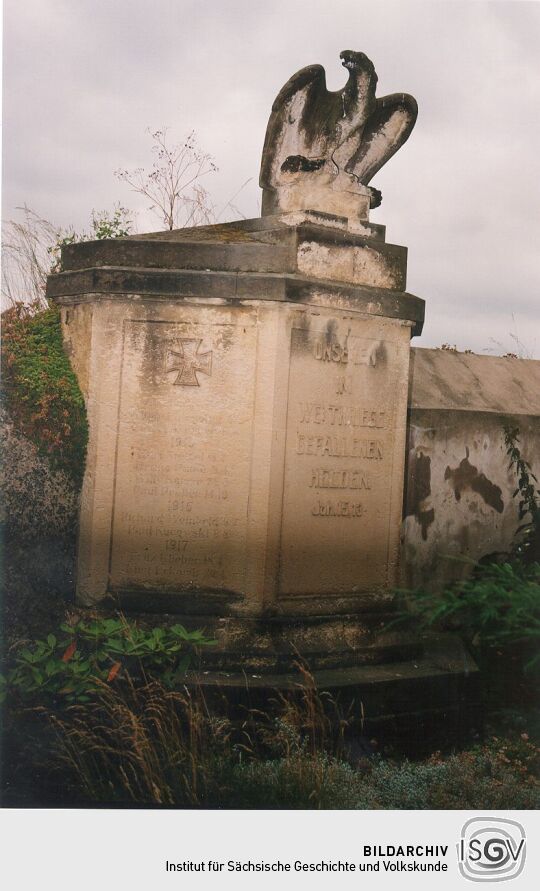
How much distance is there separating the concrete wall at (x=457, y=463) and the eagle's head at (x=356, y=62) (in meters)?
2.04

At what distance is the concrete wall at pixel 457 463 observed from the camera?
641cm

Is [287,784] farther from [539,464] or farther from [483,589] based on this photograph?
[539,464]

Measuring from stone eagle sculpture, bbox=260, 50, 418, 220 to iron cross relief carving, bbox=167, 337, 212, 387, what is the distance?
1.00 metres

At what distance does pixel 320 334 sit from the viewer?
5.15 metres

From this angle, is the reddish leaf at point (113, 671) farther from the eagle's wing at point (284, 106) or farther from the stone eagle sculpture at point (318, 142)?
the eagle's wing at point (284, 106)

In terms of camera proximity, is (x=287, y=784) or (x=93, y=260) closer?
(x=287, y=784)

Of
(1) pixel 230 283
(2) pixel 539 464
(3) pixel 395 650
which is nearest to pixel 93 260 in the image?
(1) pixel 230 283

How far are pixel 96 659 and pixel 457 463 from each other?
306cm

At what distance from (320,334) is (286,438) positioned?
23.9 inches

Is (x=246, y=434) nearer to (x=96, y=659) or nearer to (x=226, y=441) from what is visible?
(x=226, y=441)

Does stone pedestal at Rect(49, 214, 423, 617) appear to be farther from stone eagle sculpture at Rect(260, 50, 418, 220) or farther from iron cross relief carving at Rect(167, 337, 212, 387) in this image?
stone eagle sculpture at Rect(260, 50, 418, 220)
